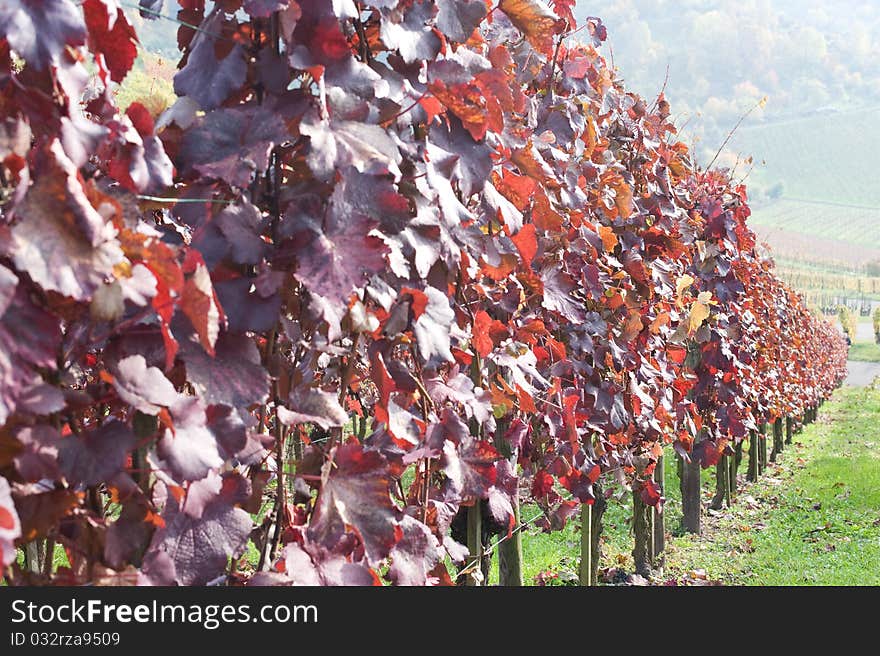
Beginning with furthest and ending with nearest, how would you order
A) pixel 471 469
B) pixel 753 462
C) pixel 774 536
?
pixel 753 462, pixel 774 536, pixel 471 469

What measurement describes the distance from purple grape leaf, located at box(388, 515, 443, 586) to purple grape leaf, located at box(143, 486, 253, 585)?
44 centimetres

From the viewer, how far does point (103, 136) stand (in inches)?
44.0

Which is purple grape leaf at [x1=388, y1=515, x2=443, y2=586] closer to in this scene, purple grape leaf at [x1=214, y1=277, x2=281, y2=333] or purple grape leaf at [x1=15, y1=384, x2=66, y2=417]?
purple grape leaf at [x1=214, y1=277, x2=281, y2=333]

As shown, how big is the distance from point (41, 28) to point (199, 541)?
74 centimetres

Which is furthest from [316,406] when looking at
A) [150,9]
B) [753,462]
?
[753,462]

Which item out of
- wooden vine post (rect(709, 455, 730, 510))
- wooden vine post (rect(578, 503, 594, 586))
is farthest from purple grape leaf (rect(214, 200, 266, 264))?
wooden vine post (rect(709, 455, 730, 510))

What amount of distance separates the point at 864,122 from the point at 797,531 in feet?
512

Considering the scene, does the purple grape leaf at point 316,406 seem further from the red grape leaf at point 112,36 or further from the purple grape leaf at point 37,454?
the red grape leaf at point 112,36

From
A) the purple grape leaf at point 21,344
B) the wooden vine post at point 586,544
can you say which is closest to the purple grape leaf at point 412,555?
the purple grape leaf at point 21,344

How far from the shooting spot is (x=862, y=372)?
91562mm

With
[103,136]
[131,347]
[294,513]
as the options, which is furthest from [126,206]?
[294,513]

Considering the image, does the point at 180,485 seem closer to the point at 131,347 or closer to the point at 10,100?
the point at 131,347

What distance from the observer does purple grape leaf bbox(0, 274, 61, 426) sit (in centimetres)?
97

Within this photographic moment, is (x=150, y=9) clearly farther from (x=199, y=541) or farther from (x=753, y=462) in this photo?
(x=753, y=462)
